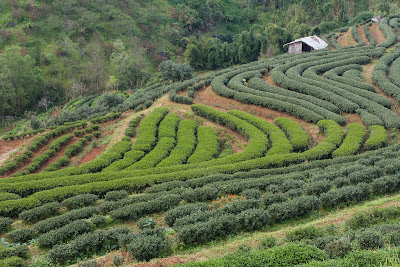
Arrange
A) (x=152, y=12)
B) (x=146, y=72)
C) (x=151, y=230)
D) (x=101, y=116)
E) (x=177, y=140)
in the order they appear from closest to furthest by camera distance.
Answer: (x=151, y=230), (x=177, y=140), (x=101, y=116), (x=146, y=72), (x=152, y=12)

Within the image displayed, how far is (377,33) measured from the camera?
61.5 meters

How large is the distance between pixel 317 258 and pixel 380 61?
41.5m

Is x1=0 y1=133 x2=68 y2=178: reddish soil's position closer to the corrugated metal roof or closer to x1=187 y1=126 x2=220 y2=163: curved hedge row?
x1=187 y1=126 x2=220 y2=163: curved hedge row

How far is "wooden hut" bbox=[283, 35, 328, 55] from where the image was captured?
187ft

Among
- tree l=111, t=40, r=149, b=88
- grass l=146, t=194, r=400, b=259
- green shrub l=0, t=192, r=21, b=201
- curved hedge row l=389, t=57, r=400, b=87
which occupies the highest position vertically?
tree l=111, t=40, r=149, b=88

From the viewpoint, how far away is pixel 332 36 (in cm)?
6359

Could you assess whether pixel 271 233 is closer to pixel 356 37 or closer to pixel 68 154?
pixel 68 154

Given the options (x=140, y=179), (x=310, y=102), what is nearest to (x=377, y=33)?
(x=310, y=102)

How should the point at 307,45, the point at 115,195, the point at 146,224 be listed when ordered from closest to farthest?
the point at 146,224 < the point at 115,195 < the point at 307,45

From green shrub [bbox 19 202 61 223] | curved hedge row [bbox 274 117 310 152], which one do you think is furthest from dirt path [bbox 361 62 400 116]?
green shrub [bbox 19 202 61 223]

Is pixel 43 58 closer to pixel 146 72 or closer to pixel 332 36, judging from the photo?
pixel 146 72

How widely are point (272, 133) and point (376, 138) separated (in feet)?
25.8

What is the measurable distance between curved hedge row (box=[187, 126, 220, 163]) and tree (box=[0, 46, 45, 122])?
35014 millimetres

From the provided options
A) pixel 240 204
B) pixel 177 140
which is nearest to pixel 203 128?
pixel 177 140
